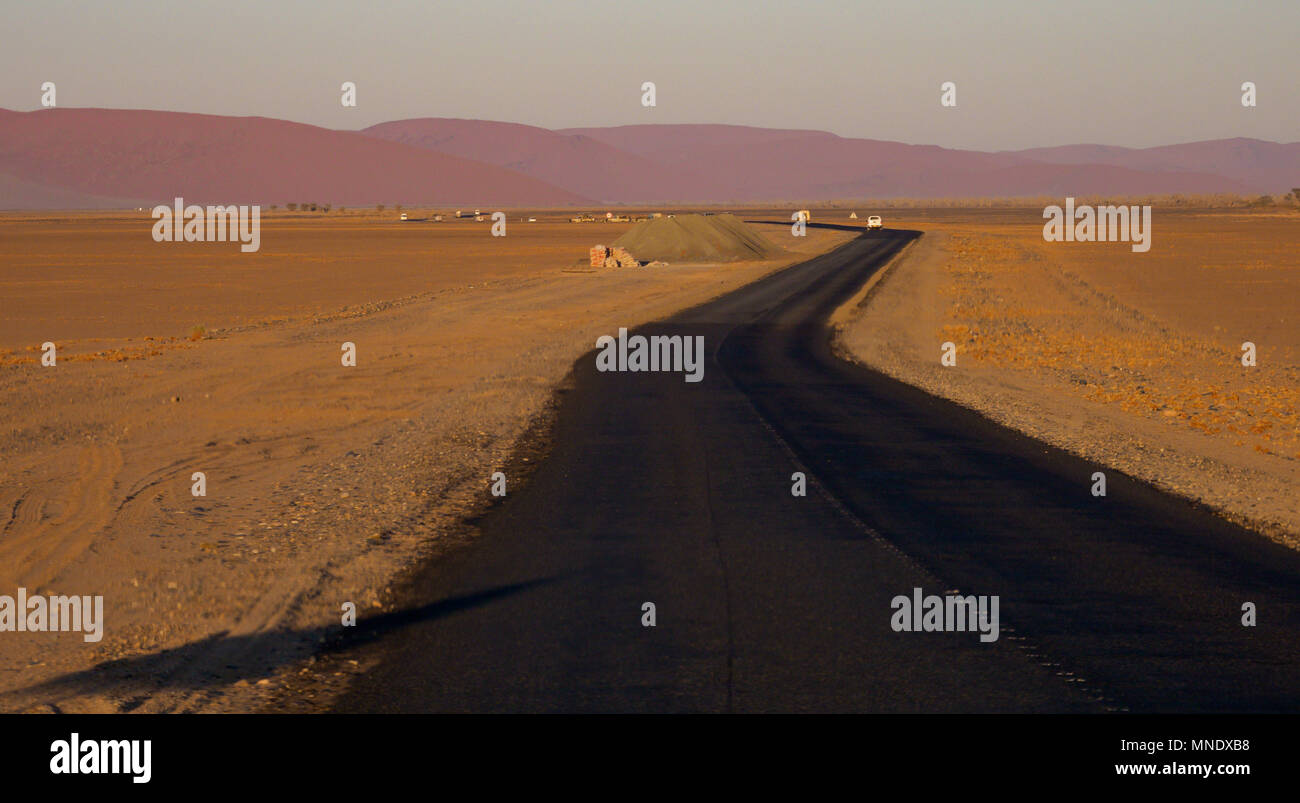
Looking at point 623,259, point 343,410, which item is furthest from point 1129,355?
point 623,259

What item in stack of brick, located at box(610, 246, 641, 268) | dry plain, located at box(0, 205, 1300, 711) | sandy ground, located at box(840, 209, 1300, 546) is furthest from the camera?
stack of brick, located at box(610, 246, 641, 268)

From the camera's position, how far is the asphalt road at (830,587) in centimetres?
736

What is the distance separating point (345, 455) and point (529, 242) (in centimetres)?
8463

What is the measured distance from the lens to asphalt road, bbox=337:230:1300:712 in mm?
7359

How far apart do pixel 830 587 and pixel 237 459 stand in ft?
32.3

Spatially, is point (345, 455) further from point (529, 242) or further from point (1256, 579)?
point (529, 242)

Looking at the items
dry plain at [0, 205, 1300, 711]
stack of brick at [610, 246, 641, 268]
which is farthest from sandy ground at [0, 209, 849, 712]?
stack of brick at [610, 246, 641, 268]

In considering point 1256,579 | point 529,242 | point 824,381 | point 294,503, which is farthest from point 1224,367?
point 529,242

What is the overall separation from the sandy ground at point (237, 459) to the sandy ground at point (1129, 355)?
319 inches

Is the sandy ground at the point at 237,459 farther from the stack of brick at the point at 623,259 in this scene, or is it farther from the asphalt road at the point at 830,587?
the stack of brick at the point at 623,259

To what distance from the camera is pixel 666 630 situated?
861cm

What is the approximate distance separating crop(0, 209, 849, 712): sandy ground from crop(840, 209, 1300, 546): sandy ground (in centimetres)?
811

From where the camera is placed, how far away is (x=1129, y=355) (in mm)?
30047

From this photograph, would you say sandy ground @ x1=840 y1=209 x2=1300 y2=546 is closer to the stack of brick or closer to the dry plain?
the dry plain
